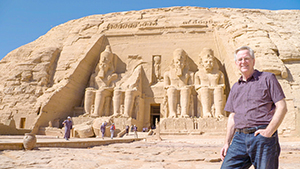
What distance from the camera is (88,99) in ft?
43.1

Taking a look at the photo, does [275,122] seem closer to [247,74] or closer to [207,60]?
[247,74]

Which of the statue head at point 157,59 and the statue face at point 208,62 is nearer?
the statue face at point 208,62

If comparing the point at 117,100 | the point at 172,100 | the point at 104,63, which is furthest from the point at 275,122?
the point at 104,63

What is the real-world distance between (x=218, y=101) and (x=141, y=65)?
16.1ft

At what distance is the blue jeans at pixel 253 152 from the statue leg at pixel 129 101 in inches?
438

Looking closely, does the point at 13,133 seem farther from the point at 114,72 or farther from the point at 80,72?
the point at 114,72

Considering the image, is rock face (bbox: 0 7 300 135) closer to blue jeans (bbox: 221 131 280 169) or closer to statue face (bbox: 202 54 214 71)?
statue face (bbox: 202 54 214 71)

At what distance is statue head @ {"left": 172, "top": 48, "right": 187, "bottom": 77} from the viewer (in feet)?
43.5

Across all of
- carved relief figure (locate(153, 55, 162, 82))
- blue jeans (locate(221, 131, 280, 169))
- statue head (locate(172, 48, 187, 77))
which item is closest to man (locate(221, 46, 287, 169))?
blue jeans (locate(221, 131, 280, 169))

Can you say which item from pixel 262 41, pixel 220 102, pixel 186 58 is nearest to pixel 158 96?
pixel 186 58

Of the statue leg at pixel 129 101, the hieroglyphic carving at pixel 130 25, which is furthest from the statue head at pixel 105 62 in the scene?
the hieroglyphic carving at pixel 130 25

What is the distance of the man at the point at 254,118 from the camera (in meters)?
1.53

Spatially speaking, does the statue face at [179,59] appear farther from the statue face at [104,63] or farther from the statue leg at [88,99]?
the statue leg at [88,99]

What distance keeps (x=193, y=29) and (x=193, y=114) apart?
17.0 ft
